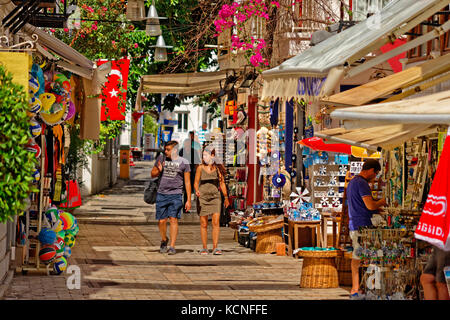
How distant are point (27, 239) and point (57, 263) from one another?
0.57 metres

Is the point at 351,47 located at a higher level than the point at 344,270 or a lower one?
higher

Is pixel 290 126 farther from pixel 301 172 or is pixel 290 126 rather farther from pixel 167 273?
pixel 167 273

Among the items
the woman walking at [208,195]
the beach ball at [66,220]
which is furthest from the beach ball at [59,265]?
the woman walking at [208,195]

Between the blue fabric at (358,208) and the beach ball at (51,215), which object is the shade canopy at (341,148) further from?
the beach ball at (51,215)

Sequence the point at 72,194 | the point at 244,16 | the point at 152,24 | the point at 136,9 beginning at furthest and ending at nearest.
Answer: the point at 152,24
the point at 136,9
the point at 244,16
the point at 72,194

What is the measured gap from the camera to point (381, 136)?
1085 cm

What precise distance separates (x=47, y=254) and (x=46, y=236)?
0.84 ft

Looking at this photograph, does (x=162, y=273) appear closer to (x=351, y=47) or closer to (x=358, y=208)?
(x=358, y=208)

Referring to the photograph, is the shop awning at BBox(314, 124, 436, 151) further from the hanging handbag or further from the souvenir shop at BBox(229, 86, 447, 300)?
the hanging handbag

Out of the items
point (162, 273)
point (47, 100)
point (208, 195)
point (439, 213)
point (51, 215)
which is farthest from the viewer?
point (208, 195)

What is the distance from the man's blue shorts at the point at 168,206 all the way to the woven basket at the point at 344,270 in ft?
14.0

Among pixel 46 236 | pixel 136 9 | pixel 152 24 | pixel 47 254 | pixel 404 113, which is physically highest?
pixel 136 9

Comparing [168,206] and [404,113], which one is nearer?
[404,113]

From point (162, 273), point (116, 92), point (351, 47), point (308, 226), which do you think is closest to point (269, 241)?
point (308, 226)
